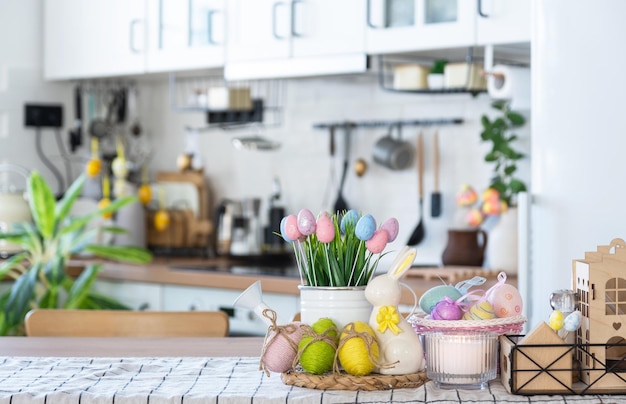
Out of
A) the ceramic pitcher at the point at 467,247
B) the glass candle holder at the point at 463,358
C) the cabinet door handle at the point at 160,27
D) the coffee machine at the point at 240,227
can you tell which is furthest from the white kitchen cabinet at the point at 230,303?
the glass candle holder at the point at 463,358

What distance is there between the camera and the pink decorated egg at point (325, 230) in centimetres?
174

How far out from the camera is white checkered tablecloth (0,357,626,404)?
1.60m

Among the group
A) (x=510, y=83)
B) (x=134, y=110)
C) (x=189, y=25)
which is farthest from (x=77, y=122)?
(x=510, y=83)

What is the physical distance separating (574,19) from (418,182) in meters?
1.54

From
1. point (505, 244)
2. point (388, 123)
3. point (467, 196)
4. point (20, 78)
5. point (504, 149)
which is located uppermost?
point (20, 78)

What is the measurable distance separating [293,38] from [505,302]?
7.14 ft

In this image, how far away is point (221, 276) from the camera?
3666 mm

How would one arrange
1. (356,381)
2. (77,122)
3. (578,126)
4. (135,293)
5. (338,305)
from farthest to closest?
1. (77,122)
2. (135,293)
3. (578,126)
4. (338,305)
5. (356,381)

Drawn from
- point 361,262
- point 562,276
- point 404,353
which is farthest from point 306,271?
point 562,276

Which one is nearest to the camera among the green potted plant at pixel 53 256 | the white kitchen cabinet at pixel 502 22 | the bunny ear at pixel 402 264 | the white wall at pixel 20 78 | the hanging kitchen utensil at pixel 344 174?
the bunny ear at pixel 402 264

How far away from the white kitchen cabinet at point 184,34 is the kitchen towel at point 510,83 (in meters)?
1.08

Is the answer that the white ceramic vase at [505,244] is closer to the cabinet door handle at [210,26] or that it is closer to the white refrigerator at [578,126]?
the white refrigerator at [578,126]

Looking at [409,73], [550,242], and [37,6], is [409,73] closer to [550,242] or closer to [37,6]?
[550,242]

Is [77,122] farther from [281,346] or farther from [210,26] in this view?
[281,346]
